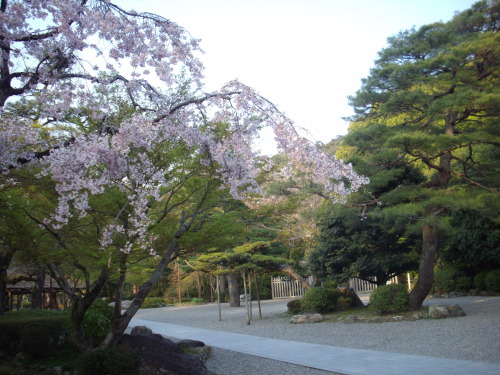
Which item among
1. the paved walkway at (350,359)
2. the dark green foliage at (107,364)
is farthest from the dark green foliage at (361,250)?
the dark green foliage at (107,364)

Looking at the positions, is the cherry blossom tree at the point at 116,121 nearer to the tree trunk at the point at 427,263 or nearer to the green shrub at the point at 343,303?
the tree trunk at the point at 427,263

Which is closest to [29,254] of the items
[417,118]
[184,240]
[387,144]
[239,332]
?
[184,240]

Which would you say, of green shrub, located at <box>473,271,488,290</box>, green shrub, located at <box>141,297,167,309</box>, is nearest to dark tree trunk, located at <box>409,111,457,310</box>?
green shrub, located at <box>473,271,488,290</box>

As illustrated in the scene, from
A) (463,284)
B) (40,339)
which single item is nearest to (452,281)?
(463,284)

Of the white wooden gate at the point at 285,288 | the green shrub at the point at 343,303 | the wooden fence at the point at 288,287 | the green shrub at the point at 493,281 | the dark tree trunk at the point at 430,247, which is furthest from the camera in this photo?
the white wooden gate at the point at 285,288

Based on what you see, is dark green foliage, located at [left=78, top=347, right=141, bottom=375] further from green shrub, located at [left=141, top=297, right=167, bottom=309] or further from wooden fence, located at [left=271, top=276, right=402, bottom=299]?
green shrub, located at [left=141, top=297, right=167, bottom=309]

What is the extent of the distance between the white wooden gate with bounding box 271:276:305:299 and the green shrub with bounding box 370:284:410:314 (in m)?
13.0

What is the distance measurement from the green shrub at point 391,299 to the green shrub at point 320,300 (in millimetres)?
1949

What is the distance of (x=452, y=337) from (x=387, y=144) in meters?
3.97

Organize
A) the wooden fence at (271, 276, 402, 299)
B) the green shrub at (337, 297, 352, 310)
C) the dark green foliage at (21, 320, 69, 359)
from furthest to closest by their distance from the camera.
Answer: the wooden fence at (271, 276, 402, 299)
the green shrub at (337, 297, 352, 310)
the dark green foliage at (21, 320, 69, 359)

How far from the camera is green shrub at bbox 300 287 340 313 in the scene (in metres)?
12.8

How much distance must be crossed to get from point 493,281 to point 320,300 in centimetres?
603

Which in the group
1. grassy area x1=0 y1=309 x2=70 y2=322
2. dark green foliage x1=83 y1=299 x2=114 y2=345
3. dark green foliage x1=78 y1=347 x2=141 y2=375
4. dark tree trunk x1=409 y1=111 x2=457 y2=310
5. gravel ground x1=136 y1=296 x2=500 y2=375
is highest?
dark tree trunk x1=409 y1=111 x2=457 y2=310

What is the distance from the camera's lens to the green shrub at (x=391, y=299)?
10.9m
